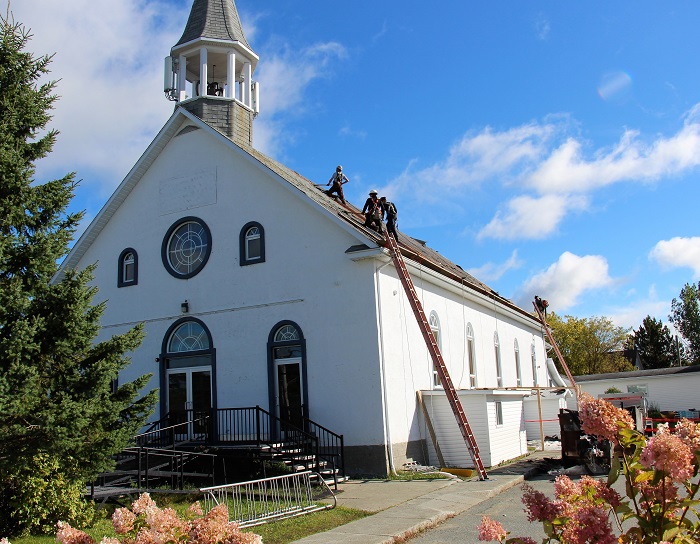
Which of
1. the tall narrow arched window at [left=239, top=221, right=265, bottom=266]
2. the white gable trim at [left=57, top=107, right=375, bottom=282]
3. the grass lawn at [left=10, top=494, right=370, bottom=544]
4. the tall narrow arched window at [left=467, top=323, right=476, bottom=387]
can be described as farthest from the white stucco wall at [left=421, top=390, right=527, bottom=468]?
the grass lawn at [left=10, top=494, right=370, bottom=544]

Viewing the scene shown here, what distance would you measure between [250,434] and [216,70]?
41.2 ft

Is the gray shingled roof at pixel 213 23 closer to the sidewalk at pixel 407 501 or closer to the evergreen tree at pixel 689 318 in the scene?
the sidewalk at pixel 407 501

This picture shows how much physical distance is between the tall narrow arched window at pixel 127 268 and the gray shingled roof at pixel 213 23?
269 inches

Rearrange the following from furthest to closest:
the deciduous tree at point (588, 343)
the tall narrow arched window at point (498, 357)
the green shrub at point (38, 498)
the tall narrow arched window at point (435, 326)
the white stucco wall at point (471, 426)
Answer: the deciduous tree at point (588, 343) → the tall narrow arched window at point (498, 357) → the tall narrow arched window at point (435, 326) → the white stucco wall at point (471, 426) → the green shrub at point (38, 498)

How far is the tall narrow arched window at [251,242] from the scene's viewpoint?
18703 millimetres

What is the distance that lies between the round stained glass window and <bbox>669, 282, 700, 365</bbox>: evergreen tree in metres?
62.7

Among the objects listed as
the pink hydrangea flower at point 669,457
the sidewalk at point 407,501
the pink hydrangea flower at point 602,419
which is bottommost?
the sidewalk at point 407,501

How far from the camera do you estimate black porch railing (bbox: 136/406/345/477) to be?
15.7 metres

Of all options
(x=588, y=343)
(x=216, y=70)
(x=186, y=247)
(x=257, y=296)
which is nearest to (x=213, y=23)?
(x=216, y=70)

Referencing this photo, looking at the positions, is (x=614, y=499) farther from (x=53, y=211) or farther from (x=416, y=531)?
(x=53, y=211)

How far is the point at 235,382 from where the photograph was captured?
1833 cm

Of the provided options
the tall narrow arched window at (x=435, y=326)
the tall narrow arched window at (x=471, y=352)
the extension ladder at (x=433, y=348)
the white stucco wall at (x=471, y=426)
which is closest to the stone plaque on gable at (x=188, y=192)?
the extension ladder at (x=433, y=348)

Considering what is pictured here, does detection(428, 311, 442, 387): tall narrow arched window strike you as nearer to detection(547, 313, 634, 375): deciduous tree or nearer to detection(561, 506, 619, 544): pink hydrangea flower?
detection(561, 506, 619, 544): pink hydrangea flower

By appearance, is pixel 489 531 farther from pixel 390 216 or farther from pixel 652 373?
pixel 652 373
